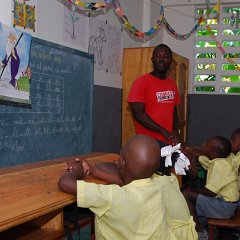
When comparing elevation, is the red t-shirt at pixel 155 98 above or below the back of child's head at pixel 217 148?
above

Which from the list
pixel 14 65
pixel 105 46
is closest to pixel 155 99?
pixel 14 65

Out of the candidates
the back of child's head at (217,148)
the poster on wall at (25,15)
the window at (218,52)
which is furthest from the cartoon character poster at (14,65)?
the window at (218,52)

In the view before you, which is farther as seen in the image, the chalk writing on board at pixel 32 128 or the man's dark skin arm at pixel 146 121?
the man's dark skin arm at pixel 146 121

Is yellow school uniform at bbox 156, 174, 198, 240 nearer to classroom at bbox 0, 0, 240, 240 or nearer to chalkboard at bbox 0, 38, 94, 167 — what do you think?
classroom at bbox 0, 0, 240, 240

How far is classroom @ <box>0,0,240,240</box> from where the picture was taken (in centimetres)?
307

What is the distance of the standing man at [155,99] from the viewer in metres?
3.54

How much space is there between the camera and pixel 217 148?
10.5ft

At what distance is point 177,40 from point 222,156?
3.41m

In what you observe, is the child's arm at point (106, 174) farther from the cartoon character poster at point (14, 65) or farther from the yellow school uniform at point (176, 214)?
the cartoon character poster at point (14, 65)

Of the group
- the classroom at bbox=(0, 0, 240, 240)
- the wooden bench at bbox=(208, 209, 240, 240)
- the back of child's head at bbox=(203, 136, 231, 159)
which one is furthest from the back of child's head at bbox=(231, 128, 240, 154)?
the classroom at bbox=(0, 0, 240, 240)

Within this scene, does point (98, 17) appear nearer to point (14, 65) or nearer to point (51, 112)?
point (51, 112)

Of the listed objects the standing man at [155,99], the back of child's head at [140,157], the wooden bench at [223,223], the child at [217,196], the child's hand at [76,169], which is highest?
the standing man at [155,99]

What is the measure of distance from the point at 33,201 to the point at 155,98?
2.15m

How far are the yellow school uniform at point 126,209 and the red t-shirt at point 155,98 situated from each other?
6.02 feet
